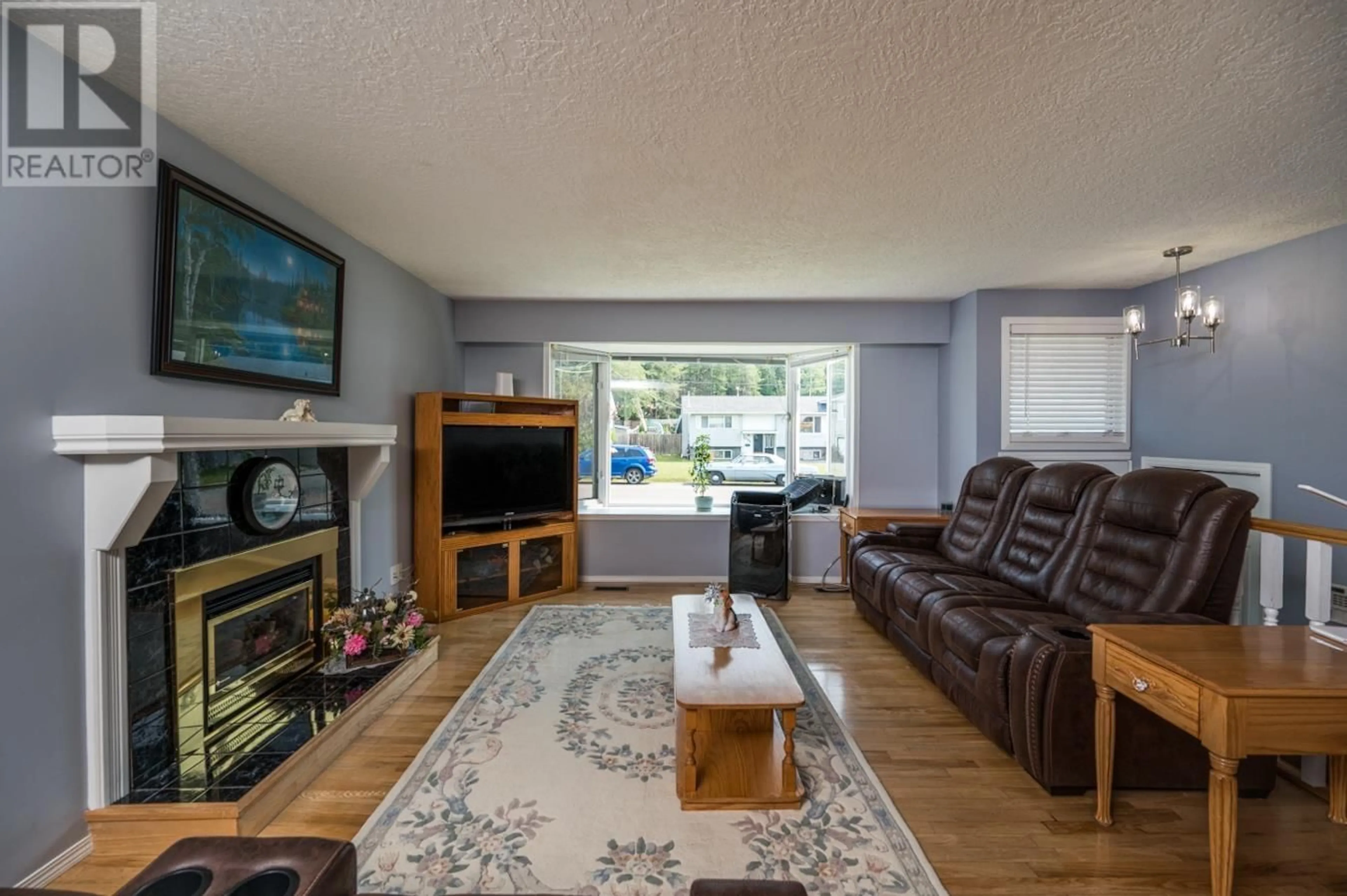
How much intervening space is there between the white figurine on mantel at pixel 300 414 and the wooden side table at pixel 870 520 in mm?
3553

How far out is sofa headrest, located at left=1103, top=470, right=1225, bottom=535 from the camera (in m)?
2.38

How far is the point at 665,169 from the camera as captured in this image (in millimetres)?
2322

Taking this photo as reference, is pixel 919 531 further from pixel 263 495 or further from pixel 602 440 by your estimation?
pixel 263 495

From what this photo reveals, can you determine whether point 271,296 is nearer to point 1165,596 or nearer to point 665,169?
point 665,169

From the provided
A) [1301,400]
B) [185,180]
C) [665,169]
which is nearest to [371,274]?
[185,180]

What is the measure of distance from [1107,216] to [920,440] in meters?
2.39

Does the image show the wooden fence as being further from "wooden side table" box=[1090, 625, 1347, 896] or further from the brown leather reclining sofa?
"wooden side table" box=[1090, 625, 1347, 896]

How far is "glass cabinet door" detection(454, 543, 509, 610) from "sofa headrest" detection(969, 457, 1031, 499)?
344 centimetres

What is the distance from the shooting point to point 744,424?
5.48 meters

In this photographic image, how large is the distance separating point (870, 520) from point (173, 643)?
164 inches

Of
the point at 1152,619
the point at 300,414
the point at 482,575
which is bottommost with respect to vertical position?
the point at 482,575

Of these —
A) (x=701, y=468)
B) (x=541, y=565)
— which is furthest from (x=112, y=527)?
(x=701, y=468)

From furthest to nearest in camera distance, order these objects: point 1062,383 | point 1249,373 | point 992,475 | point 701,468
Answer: point 701,468, point 1062,383, point 992,475, point 1249,373

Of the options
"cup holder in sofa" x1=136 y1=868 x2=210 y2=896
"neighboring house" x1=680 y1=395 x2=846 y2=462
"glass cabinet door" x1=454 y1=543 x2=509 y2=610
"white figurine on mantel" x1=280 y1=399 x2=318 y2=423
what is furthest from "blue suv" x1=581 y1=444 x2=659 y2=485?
"cup holder in sofa" x1=136 y1=868 x2=210 y2=896
